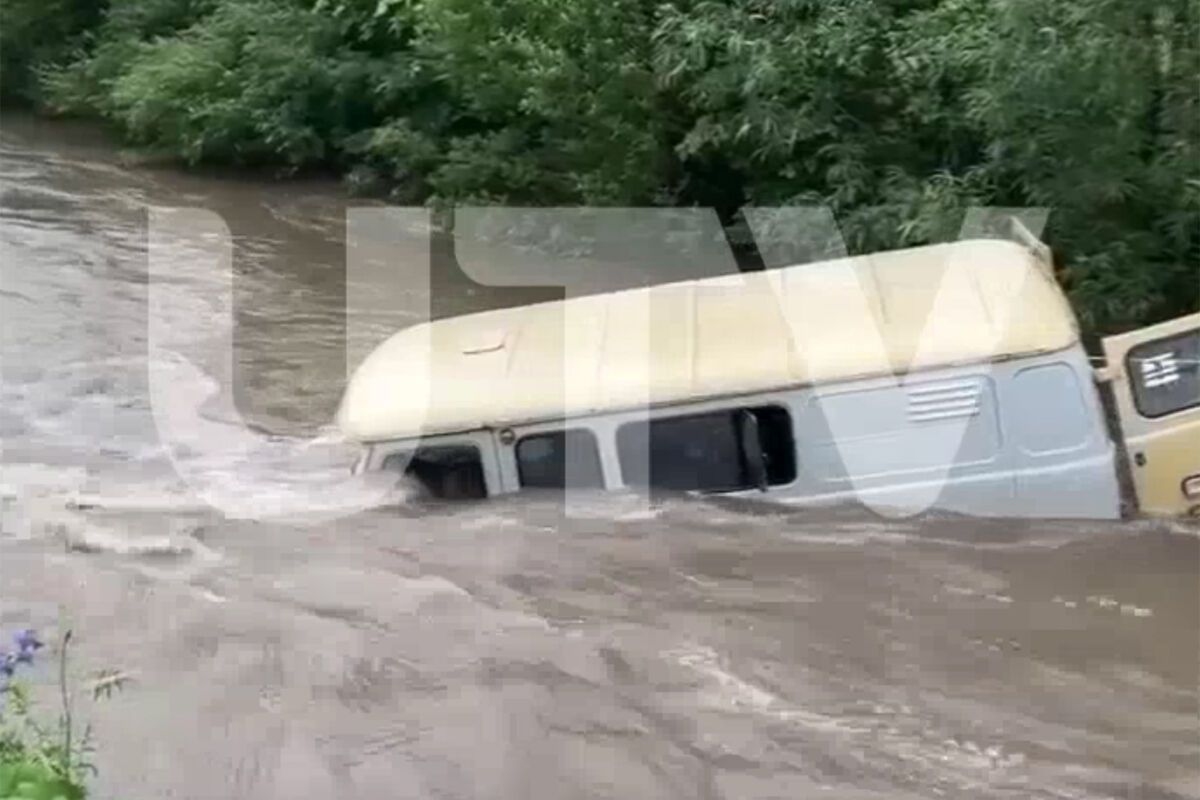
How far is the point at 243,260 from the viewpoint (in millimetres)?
12273

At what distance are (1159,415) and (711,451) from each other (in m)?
1.67

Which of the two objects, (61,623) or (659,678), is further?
(61,623)

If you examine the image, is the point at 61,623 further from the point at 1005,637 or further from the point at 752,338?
the point at 1005,637

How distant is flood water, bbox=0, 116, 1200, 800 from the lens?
5.25m

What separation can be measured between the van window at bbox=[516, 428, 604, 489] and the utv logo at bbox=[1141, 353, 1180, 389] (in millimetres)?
2063

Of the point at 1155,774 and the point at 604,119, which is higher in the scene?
the point at 604,119

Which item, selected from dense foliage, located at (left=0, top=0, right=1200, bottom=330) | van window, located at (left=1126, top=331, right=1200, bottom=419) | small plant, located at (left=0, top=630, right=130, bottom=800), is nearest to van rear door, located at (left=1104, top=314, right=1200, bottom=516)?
van window, located at (left=1126, top=331, right=1200, bottom=419)

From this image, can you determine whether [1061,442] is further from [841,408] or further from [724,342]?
[724,342]

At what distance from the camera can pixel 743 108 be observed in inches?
431

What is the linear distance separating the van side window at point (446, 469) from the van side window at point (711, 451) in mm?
564

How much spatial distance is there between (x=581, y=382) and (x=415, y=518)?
877 millimetres

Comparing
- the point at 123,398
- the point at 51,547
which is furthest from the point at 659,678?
the point at 123,398

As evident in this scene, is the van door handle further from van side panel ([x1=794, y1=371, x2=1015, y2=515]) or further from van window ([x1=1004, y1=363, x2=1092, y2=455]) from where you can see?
van window ([x1=1004, y1=363, x2=1092, y2=455])

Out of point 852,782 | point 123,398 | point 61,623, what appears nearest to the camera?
point 852,782
